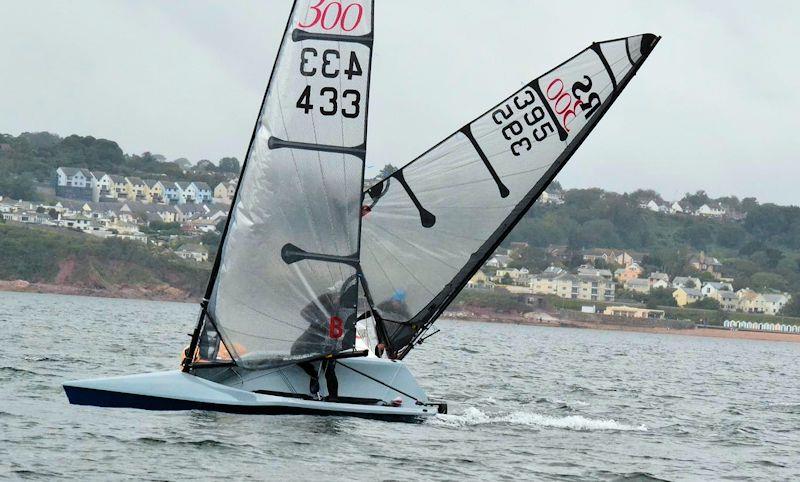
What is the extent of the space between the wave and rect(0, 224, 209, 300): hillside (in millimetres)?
76710

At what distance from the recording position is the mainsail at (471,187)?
1967 centimetres

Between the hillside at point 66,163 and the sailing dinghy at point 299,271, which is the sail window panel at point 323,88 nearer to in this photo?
the sailing dinghy at point 299,271

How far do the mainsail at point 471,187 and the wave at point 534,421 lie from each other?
133 cm

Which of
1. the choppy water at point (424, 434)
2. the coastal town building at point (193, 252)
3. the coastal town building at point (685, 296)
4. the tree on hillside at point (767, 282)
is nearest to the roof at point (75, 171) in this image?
the coastal town building at point (193, 252)

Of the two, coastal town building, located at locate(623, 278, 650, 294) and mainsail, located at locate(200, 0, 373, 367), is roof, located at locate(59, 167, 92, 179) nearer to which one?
coastal town building, located at locate(623, 278, 650, 294)

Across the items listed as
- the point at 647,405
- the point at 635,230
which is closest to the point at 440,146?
the point at 647,405

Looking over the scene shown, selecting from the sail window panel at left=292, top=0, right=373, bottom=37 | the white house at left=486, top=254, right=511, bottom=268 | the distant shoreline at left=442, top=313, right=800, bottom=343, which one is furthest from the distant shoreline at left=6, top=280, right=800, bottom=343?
the sail window panel at left=292, top=0, right=373, bottom=37

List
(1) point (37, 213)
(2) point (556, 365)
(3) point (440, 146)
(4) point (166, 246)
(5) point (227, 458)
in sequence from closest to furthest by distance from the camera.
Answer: (5) point (227, 458) → (3) point (440, 146) → (2) point (556, 365) → (4) point (166, 246) → (1) point (37, 213)

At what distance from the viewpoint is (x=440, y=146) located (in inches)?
786

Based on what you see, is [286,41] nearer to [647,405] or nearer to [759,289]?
[647,405]

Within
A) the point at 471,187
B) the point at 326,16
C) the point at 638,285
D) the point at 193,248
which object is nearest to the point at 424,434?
the point at 471,187

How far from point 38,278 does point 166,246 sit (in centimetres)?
1977

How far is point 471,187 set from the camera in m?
20.0

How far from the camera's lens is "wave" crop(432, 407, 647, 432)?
19789 millimetres
